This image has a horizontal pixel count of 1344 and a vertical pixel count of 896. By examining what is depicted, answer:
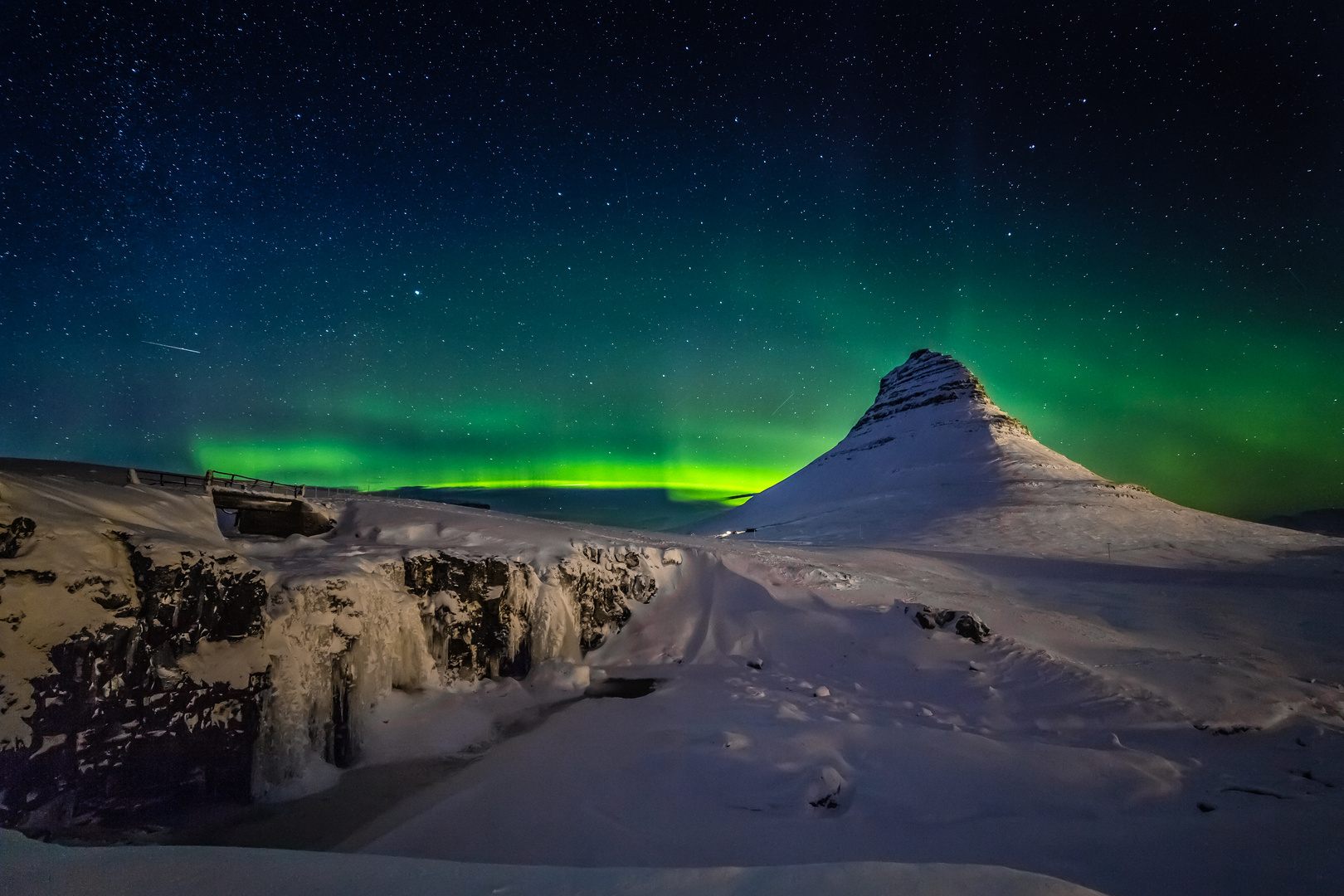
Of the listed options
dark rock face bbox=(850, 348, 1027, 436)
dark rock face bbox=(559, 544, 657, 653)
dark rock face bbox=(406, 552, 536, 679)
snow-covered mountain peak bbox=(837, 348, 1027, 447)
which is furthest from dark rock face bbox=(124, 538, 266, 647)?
dark rock face bbox=(850, 348, 1027, 436)

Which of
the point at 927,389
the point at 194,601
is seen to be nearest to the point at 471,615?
the point at 194,601

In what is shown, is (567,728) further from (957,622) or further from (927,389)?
(927,389)

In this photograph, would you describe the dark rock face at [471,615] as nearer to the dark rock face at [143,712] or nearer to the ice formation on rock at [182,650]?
the ice formation on rock at [182,650]

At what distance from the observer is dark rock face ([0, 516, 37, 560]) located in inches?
195

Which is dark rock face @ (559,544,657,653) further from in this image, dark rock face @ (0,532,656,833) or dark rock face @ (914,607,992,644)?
dark rock face @ (914,607,992,644)

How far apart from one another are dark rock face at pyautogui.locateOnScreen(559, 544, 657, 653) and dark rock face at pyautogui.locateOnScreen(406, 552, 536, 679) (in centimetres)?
128

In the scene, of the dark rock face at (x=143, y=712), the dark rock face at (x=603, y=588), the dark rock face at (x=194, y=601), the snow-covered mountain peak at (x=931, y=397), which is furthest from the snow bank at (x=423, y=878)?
the snow-covered mountain peak at (x=931, y=397)

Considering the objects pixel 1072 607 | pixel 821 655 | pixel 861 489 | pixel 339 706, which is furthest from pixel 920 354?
pixel 339 706

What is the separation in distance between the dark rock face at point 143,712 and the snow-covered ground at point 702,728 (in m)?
0.14

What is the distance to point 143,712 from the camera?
536cm

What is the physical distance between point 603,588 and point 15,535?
800 cm

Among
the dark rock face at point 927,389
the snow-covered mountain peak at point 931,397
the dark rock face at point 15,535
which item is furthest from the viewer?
the dark rock face at point 927,389

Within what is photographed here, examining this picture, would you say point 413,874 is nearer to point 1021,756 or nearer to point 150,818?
point 150,818

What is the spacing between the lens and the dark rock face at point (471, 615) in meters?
8.40
